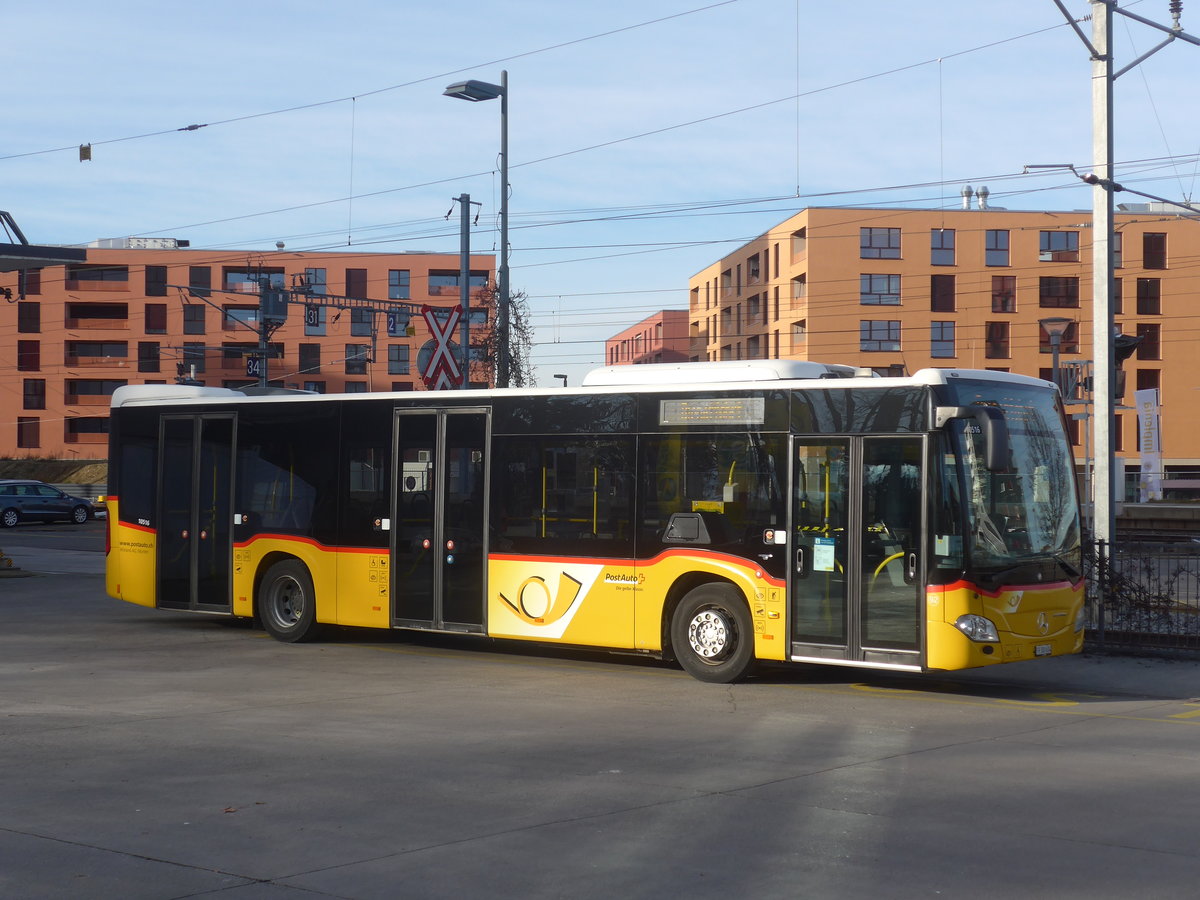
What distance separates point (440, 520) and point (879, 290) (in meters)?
60.7

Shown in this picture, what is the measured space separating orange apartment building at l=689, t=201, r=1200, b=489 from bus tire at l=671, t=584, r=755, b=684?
6027 cm

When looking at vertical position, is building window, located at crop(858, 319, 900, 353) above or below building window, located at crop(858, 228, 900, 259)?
below

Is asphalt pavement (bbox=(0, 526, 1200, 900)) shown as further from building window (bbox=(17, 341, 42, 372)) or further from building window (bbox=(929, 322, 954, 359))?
building window (bbox=(17, 341, 42, 372))

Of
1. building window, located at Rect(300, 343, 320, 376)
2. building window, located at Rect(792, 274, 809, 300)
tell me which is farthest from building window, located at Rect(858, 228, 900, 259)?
building window, located at Rect(300, 343, 320, 376)

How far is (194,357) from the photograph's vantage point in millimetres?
85625

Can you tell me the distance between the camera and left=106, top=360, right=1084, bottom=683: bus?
1225 centimetres

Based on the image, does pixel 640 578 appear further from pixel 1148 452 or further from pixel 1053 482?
pixel 1148 452

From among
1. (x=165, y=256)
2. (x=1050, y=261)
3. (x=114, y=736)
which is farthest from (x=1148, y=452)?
(x=165, y=256)

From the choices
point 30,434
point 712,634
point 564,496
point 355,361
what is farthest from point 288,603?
point 30,434

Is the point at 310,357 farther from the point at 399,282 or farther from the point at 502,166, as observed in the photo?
the point at 502,166

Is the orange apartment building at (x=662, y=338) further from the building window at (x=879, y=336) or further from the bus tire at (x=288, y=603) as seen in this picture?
the bus tire at (x=288, y=603)

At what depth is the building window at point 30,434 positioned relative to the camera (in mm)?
87938

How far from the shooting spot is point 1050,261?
7312cm

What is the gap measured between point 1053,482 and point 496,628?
5774 millimetres
